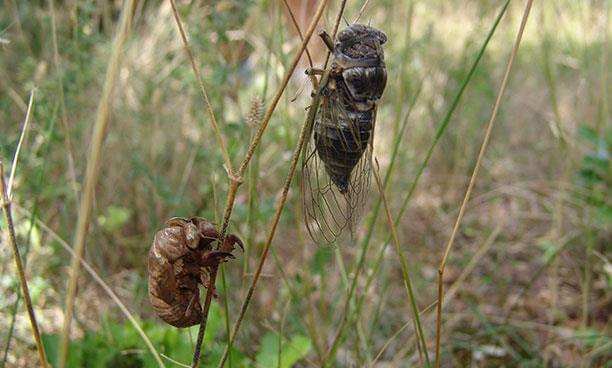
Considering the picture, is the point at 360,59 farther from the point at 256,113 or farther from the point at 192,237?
the point at 192,237

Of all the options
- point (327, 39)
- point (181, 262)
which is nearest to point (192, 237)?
point (181, 262)

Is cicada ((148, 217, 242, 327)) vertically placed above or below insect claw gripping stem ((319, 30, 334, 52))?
below

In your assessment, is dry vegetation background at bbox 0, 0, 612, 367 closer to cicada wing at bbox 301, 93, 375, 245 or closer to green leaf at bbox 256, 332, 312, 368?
green leaf at bbox 256, 332, 312, 368

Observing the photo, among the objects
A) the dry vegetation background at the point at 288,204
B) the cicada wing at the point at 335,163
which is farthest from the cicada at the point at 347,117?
the dry vegetation background at the point at 288,204

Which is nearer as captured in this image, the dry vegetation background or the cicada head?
the cicada head

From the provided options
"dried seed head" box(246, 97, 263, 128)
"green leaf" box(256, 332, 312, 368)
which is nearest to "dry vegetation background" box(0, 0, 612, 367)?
"green leaf" box(256, 332, 312, 368)

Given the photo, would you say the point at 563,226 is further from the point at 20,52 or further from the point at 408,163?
the point at 20,52

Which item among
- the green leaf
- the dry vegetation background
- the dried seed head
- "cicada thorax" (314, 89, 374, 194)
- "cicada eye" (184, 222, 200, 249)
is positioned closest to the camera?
"cicada eye" (184, 222, 200, 249)

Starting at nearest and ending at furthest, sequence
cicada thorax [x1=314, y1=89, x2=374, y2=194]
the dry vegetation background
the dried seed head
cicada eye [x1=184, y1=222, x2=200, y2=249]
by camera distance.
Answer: cicada eye [x1=184, y1=222, x2=200, y2=249] → the dried seed head → cicada thorax [x1=314, y1=89, x2=374, y2=194] → the dry vegetation background
